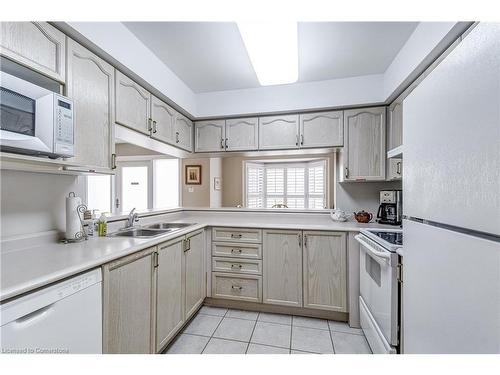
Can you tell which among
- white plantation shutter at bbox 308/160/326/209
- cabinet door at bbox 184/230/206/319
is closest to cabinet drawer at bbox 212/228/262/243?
cabinet door at bbox 184/230/206/319

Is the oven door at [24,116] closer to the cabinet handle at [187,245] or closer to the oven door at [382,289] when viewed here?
the cabinet handle at [187,245]

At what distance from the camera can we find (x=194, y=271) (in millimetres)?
2150

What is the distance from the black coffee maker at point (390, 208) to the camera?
7.57 ft

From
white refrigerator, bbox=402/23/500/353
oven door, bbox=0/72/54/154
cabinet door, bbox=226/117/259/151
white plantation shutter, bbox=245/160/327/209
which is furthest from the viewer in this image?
white plantation shutter, bbox=245/160/327/209

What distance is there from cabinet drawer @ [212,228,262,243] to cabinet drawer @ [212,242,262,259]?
0.05 meters

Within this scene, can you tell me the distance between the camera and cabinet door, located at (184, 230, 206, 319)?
2.00m

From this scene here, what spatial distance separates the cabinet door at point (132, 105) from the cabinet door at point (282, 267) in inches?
59.6

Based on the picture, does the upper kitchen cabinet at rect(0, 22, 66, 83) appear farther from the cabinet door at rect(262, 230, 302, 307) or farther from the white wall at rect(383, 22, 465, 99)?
the white wall at rect(383, 22, 465, 99)

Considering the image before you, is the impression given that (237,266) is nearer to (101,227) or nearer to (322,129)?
(101,227)

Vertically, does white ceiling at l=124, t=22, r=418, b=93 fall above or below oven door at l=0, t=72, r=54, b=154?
above

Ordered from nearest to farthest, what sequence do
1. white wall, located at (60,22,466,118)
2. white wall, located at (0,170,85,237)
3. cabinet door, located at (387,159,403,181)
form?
1. white wall, located at (0,170,85,237)
2. white wall, located at (60,22,466,118)
3. cabinet door, located at (387,159,403,181)

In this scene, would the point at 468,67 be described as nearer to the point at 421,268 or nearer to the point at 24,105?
the point at 421,268

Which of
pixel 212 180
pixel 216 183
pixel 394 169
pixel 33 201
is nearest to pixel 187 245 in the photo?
pixel 33 201

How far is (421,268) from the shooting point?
2.92 ft
